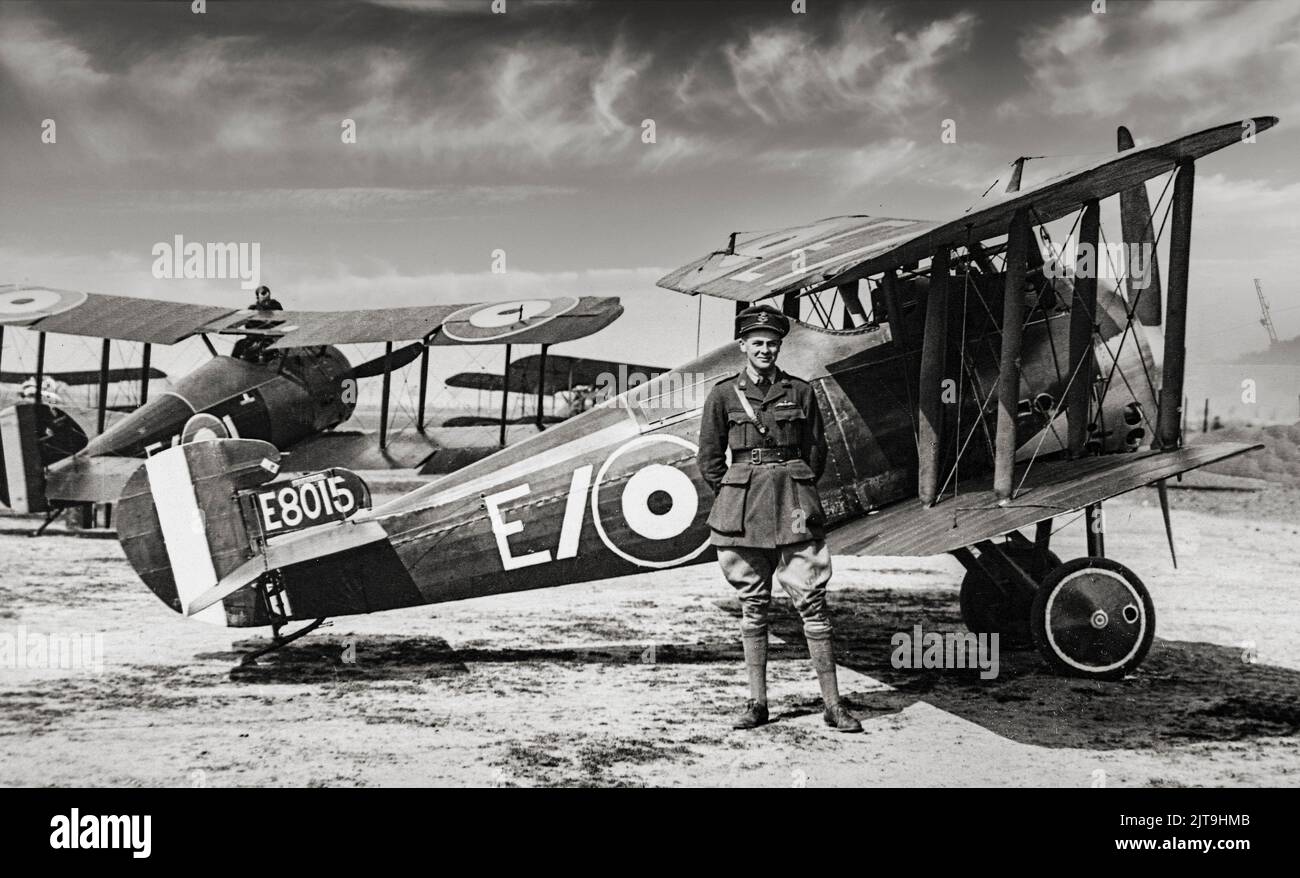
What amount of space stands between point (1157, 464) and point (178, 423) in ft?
40.6

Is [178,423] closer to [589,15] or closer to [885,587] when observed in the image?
[589,15]

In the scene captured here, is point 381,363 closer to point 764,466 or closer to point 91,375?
point 764,466

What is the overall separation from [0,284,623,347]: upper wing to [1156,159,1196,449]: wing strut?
21.8 ft

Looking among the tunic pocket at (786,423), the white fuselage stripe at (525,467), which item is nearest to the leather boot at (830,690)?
the tunic pocket at (786,423)

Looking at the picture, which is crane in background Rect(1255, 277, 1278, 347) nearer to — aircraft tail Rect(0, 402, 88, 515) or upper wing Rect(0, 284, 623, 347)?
upper wing Rect(0, 284, 623, 347)

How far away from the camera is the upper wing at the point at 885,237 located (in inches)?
188

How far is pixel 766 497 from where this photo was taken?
4.55 metres

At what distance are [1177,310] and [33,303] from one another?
1391 centimetres

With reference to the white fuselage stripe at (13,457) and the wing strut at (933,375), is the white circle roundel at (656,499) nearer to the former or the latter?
the wing strut at (933,375)

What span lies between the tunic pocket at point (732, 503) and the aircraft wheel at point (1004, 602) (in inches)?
103

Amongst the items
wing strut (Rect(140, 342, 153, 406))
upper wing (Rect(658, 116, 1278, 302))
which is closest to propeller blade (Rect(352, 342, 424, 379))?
wing strut (Rect(140, 342, 153, 406))

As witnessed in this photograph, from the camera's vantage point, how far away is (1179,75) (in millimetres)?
8469
